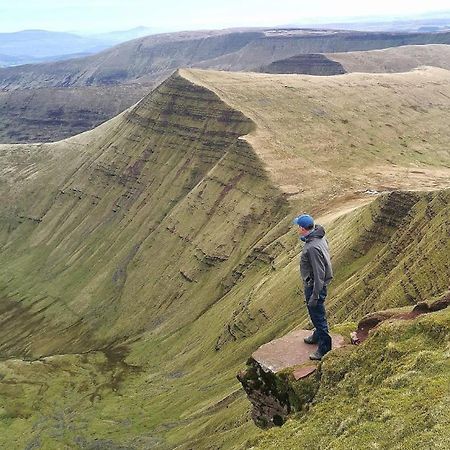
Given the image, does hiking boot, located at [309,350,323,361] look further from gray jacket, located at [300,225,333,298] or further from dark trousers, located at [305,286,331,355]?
gray jacket, located at [300,225,333,298]

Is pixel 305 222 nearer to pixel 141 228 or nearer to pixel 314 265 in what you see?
pixel 314 265

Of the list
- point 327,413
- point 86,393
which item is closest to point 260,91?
point 86,393

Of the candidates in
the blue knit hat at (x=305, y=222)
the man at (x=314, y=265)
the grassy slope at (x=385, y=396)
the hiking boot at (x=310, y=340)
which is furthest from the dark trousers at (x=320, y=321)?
the blue knit hat at (x=305, y=222)

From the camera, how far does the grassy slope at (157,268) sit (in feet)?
252

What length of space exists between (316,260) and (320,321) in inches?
108

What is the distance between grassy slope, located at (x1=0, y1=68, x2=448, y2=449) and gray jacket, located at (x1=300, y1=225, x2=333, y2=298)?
2249 centimetres

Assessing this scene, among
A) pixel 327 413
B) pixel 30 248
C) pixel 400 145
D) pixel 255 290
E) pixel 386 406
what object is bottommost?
pixel 30 248

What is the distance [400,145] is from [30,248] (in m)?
108

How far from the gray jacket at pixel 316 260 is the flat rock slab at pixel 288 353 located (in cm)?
423

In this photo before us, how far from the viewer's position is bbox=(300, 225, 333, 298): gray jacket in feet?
71.7

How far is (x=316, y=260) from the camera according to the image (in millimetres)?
21906

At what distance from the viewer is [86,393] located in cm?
9350

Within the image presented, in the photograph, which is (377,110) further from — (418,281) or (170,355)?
(418,281)

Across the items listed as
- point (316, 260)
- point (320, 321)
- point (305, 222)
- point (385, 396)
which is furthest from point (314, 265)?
point (385, 396)
